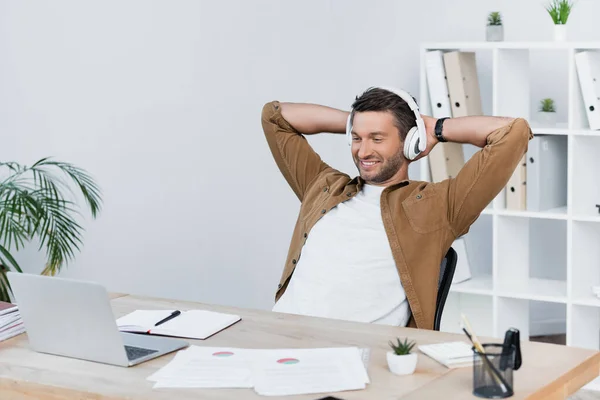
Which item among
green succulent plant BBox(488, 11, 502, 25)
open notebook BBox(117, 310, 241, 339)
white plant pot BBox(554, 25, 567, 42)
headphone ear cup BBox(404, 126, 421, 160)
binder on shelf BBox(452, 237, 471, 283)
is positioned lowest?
binder on shelf BBox(452, 237, 471, 283)

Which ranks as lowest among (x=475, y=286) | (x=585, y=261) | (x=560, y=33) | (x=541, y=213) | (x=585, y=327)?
(x=585, y=327)

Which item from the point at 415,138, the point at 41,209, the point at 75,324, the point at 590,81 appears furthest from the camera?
the point at 590,81

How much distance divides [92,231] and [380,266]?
1658mm

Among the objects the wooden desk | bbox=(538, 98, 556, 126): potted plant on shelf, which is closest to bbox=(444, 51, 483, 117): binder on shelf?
bbox=(538, 98, 556, 126): potted plant on shelf

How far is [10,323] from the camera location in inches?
87.7

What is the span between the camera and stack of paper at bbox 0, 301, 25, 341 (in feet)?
7.23

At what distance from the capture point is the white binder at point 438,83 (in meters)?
4.05

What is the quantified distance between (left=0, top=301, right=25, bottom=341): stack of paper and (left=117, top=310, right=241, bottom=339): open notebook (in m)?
0.23

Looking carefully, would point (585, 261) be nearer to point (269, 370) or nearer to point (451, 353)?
point (451, 353)

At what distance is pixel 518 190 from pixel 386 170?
4.47 ft

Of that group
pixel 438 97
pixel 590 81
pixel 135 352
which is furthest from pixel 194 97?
pixel 135 352

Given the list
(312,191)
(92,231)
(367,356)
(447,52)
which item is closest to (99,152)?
(92,231)

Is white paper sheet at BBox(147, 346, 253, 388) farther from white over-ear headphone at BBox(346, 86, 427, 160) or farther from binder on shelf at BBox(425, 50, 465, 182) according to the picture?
binder on shelf at BBox(425, 50, 465, 182)

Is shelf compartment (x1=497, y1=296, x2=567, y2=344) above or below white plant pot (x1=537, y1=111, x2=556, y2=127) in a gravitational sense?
below
